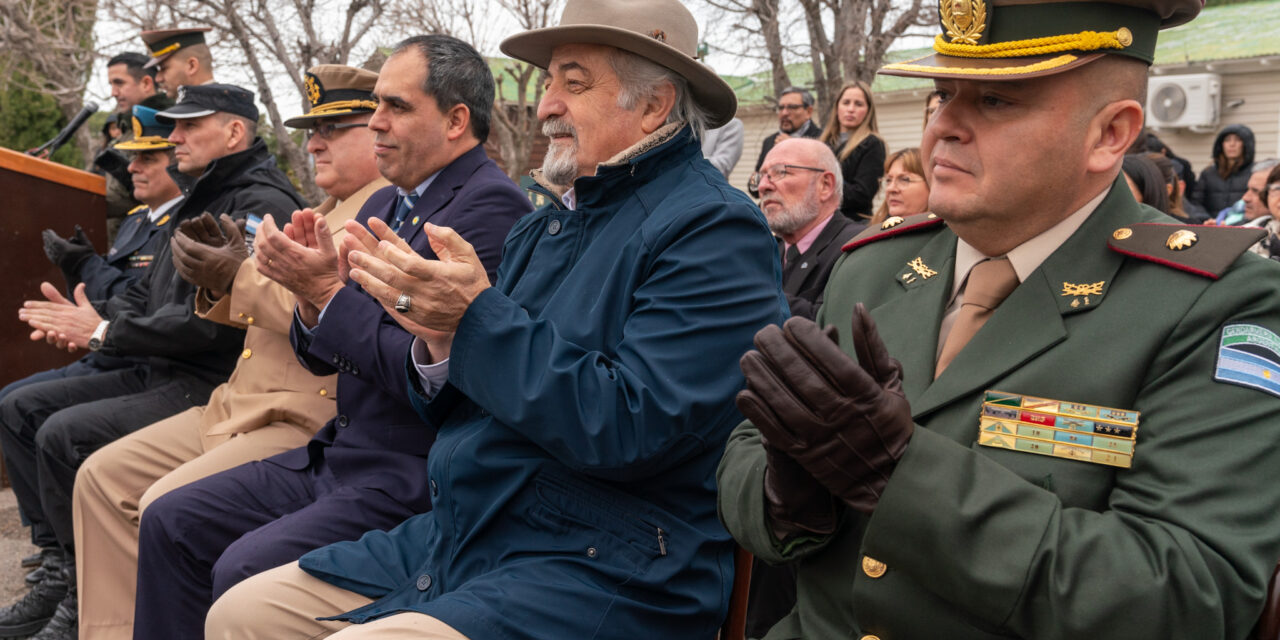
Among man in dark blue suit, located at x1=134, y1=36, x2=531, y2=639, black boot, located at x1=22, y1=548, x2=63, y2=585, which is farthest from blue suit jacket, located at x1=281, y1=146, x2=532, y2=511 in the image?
black boot, located at x1=22, y1=548, x2=63, y2=585

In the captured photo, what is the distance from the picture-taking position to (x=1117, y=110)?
1729 millimetres

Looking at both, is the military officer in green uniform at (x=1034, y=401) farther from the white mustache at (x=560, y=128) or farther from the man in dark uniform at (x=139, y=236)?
the man in dark uniform at (x=139, y=236)

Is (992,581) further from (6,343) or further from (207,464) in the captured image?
(6,343)

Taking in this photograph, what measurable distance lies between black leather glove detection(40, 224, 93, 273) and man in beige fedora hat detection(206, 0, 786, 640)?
11.2 feet

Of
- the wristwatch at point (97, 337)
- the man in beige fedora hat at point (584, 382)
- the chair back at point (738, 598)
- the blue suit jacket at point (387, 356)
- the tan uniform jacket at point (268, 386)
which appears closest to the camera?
the man in beige fedora hat at point (584, 382)

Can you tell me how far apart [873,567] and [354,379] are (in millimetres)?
1985

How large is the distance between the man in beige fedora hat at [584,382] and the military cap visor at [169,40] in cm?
495

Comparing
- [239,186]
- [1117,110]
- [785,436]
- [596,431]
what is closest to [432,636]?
[596,431]

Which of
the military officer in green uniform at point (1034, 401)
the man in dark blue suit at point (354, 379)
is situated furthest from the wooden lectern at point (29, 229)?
the military officer in green uniform at point (1034, 401)

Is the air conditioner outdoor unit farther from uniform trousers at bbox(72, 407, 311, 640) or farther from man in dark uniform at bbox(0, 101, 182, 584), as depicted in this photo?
uniform trousers at bbox(72, 407, 311, 640)

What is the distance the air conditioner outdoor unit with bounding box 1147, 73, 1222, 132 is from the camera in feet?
47.2

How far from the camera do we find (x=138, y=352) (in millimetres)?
4336

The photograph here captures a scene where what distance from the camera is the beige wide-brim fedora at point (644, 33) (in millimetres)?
2504

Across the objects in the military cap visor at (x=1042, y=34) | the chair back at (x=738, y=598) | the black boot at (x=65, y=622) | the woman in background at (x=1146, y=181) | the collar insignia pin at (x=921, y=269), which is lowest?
the black boot at (x=65, y=622)
